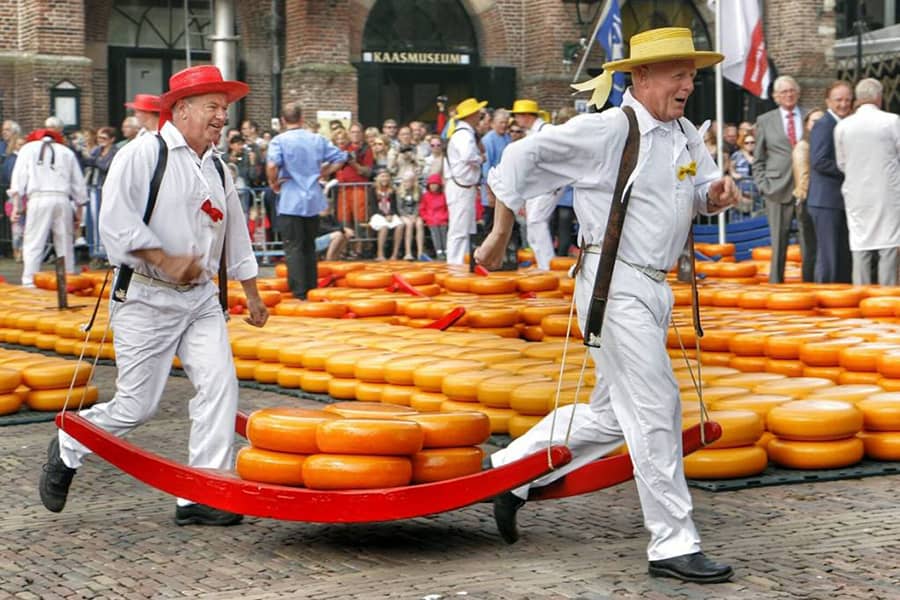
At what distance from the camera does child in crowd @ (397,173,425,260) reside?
2220cm

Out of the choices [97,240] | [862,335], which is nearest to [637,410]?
[862,335]

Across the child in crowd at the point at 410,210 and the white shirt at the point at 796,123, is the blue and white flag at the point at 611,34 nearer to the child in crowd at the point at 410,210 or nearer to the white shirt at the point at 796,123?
the child in crowd at the point at 410,210

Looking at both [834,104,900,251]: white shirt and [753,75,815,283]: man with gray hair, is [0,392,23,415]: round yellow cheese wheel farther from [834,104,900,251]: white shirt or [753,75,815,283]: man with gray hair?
[753,75,815,283]: man with gray hair

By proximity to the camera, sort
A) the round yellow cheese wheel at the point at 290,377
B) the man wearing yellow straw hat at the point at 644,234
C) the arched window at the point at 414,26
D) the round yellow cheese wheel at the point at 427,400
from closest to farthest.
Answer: the man wearing yellow straw hat at the point at 644,234
the round yellow cheese wheel at the point at 427,400
the round yellow cheese wheel at the point at 290,377
the arched window at the point at 414,26

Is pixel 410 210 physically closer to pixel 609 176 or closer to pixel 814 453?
pixel 814 453

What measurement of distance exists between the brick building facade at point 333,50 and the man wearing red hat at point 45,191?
10.2 m

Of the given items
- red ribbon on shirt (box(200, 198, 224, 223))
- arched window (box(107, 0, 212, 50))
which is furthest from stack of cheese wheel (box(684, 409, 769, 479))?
arched window (box(107, 0, 212, 50))

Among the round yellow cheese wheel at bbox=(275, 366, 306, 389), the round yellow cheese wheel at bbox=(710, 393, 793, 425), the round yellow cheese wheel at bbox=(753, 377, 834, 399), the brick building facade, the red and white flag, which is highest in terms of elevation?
the brick building facade

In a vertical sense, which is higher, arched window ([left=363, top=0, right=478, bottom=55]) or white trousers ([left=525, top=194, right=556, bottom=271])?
arched window ([left=363, top=0, right=478, bottom=55])

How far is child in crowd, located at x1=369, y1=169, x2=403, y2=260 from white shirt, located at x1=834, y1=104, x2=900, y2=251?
982cm

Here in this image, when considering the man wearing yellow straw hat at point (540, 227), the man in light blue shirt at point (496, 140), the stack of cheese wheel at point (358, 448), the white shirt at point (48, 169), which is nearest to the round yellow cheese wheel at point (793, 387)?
the stack of cheese wheel at point (358, 448)

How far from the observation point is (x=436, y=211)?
21.9m

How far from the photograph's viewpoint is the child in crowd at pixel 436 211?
2158cm

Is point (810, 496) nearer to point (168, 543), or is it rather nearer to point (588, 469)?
point (588, 469)
